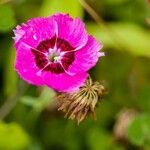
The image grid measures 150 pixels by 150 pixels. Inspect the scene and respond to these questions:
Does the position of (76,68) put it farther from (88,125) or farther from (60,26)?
(88,125)

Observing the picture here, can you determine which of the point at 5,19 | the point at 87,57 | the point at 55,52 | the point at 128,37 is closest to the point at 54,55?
the point at 55,52

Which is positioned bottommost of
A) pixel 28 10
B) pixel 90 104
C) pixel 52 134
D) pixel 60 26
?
pixel 52 134

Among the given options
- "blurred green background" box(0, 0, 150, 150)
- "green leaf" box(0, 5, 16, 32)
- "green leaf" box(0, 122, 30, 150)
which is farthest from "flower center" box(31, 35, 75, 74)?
"green leaf" box(0, 122, 30, 150)

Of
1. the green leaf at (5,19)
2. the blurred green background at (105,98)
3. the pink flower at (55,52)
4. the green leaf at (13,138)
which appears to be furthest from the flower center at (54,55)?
the green leaf at (13,138)

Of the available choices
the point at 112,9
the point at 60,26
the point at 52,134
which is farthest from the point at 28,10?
the point at 60,26

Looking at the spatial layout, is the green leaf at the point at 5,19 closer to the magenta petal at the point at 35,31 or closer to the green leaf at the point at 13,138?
the magenta petal at the point at 35,31

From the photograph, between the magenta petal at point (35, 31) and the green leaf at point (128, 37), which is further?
the green leaf at point (128, 37)
